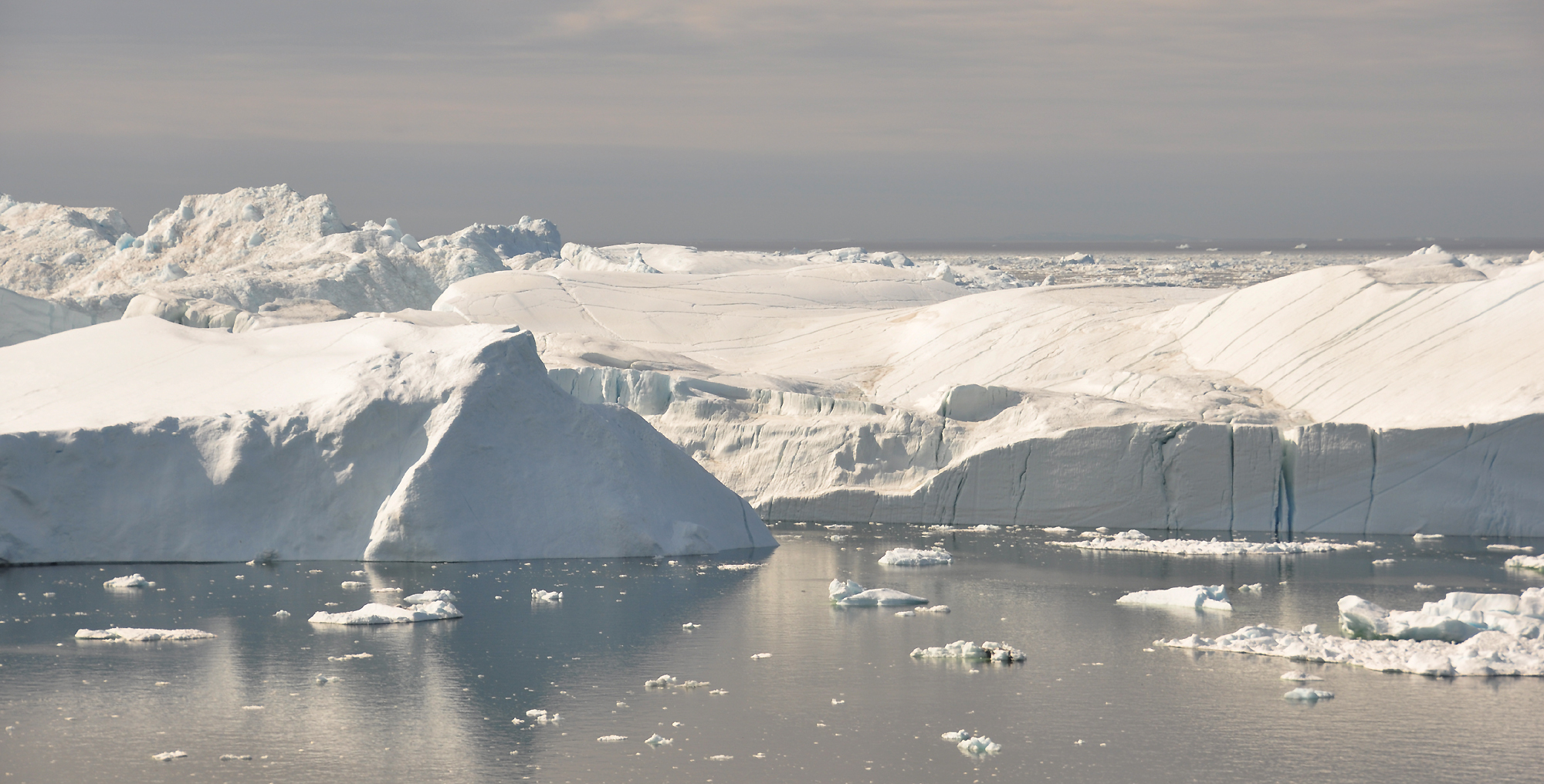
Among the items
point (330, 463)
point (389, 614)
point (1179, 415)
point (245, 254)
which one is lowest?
point (389, 614)

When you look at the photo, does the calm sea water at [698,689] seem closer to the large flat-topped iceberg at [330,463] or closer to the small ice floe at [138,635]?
the small ice floe at [138,635]

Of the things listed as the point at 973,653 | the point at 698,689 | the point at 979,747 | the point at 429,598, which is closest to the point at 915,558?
the point at 973,653

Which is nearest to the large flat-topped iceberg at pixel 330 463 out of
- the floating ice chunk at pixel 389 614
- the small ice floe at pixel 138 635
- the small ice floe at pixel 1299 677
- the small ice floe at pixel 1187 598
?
the floating ice chunk at pixel 389 614

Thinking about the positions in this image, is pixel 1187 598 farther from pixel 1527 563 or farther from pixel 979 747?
pixel 979 747

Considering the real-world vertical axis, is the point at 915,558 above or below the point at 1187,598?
above

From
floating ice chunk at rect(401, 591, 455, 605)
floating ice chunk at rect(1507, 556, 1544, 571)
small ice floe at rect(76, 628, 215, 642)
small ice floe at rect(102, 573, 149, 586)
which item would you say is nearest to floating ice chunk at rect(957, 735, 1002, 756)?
floating ice chunk at rect(401, 591, 455, 605)

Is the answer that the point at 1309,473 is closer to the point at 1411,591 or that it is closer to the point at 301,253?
the point at 1411,591

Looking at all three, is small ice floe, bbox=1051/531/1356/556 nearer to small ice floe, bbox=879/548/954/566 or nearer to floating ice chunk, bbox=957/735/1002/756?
small ice floe, bbox=879/548/954/566
